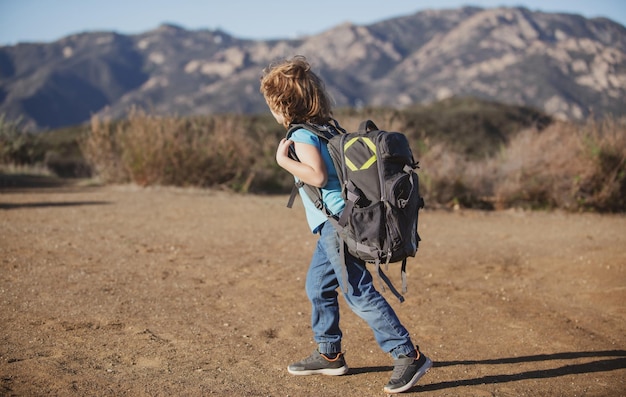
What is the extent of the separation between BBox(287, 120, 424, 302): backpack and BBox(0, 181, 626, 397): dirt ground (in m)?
0.86

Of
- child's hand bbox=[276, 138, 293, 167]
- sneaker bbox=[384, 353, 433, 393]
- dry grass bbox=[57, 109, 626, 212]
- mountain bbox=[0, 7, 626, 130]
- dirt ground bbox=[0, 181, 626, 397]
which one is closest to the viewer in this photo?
child's hand bbox=[276, 138, 293, 167]

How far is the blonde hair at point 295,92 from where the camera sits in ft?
11.2

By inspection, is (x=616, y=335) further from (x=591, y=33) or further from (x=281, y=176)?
(x=591, y=33)

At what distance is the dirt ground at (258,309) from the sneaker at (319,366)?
1.8 inches

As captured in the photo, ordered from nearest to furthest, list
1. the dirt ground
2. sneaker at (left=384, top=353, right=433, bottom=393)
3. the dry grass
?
sneaker at (left=384, top=353, right=433, bottom=393)
the dirt ground
the dry grass

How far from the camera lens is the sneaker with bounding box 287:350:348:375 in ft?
12.3

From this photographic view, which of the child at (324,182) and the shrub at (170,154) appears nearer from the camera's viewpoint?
the child at (324,182)

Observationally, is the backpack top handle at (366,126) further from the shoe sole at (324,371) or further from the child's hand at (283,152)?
the shoe sole at (324,371)

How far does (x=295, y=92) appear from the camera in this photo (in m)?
3.42

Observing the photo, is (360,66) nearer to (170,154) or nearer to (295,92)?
(170,154)

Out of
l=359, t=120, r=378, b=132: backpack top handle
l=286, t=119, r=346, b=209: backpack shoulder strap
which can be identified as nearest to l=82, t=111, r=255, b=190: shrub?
l=286, t=119, r=346, b=209: backpack shoulder strap

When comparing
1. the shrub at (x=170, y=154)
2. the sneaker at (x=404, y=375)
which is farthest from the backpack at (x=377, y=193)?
the shrub at (x=170, y=154)

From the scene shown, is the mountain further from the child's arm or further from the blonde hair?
the child's arm

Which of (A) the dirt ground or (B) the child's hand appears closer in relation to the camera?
(B) the child's hand
